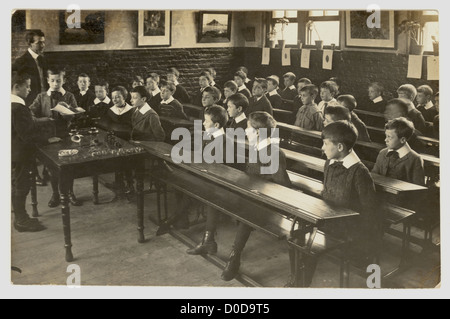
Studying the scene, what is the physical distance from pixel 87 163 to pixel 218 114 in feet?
3.65

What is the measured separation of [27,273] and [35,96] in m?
1.34

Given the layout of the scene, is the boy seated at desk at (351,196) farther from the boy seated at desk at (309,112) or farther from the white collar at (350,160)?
the boy seated at desk at (309,112)

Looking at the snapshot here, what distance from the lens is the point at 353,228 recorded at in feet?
11.1

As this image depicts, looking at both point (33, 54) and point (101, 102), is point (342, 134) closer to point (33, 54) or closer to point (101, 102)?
point (101, 102)

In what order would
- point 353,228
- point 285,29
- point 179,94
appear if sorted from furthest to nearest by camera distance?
point 179,94
point 285,29
point 353,228

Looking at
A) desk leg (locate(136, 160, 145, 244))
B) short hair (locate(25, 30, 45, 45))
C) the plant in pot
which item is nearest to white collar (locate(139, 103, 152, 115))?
desk leg (locate(136, 160, 145, 244))

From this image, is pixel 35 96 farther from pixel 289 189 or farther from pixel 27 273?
pixel 289 189

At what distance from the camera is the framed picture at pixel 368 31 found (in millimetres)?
3527

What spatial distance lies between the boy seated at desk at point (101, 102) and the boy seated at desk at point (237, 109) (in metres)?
1.04

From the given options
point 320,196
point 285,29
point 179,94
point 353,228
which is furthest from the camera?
point 179,94

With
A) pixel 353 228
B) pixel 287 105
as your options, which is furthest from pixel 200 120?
pixel 353 228

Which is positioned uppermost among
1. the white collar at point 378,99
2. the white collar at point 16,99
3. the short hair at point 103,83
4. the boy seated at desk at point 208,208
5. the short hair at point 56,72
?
the short hair at point 56,72

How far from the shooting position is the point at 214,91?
4.30 meters

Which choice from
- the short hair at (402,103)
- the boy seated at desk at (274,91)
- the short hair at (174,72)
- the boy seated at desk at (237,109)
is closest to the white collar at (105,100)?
the short hair at (174,72)
